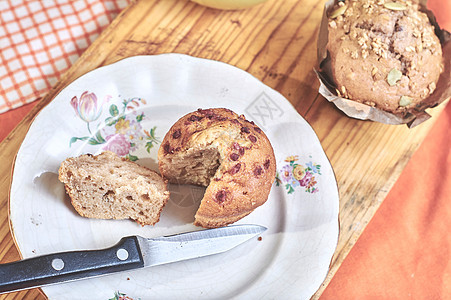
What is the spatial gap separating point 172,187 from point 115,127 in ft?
1.89

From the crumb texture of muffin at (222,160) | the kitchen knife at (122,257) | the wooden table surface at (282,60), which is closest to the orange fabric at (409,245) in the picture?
the wooden table surface at (282,60)

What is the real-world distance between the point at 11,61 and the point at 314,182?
8.03 feet

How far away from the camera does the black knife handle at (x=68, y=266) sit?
7.77 ft

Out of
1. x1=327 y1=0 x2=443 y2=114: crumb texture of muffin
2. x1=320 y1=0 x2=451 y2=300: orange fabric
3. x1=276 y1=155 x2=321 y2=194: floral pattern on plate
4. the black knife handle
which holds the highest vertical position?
x1=327 y1=0 x2=443 y2=114: crumb texture of muffin

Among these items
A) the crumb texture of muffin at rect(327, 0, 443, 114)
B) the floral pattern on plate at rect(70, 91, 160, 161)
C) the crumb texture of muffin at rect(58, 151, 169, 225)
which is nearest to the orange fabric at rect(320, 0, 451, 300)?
the crumb texture of muffin at rect(327, 0, 443, 114)

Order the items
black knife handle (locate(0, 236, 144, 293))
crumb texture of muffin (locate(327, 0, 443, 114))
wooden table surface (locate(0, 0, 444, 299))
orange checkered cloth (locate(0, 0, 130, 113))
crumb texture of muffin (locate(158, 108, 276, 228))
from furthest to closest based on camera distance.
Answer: orange checkered cloth (locate(0, 0, 130, 113)), wooden table surface (locate(0, 0, 444, 299)), crumb texture of muffin (locate(327, 0, 443, 114)), crumb texture of muffin (locate(158, 108, 276, 228)), black knife handle (locate(0, 236, 144, 293))

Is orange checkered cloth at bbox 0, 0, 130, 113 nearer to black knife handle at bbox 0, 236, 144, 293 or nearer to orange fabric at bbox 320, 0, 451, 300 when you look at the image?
black knife handle at bbox 0, 236, 144, 293

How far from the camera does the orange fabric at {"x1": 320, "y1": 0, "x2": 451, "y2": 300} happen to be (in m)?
3.28

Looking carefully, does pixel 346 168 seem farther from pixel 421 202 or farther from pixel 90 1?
pixel 90 1

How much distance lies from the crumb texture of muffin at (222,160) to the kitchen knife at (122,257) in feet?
0.36

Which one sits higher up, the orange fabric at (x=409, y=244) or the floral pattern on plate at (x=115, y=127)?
the floral pattern on plate at (x=115, y=127)

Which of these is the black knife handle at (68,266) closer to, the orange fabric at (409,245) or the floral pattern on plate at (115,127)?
the floral pattern on plate at (115,127)

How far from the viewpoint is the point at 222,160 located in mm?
2678

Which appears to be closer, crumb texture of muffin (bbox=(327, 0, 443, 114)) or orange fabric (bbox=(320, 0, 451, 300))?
crumb texture of muffin (bbox=(327, 0, 443, 114))
